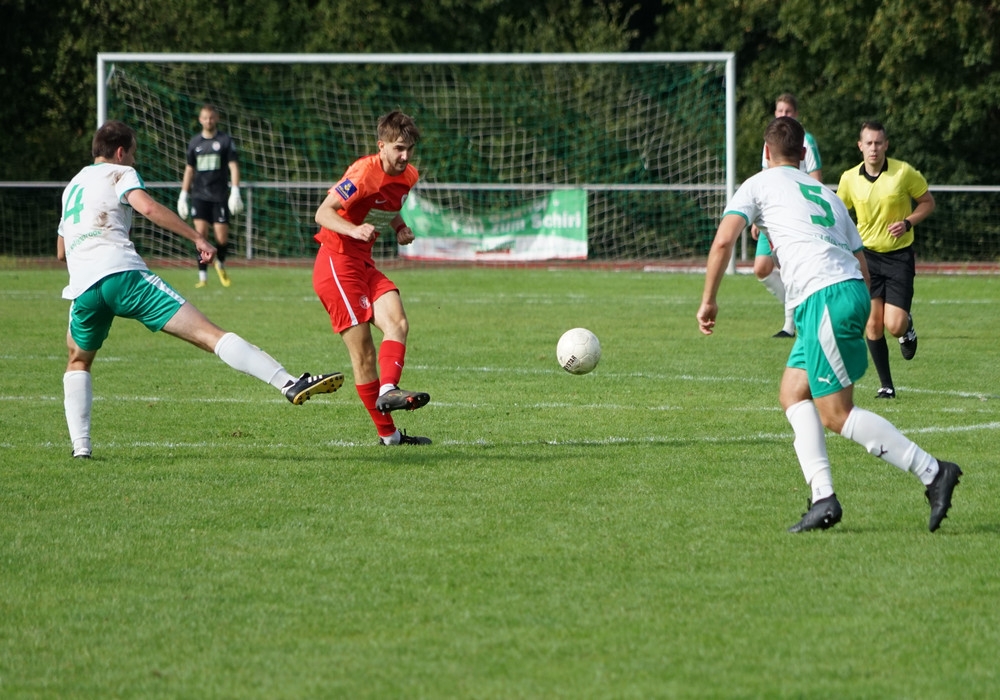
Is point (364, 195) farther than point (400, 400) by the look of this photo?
Yes

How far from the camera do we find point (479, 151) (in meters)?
25.4

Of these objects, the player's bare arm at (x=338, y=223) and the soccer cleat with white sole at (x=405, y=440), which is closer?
the player's bare arm at (x=338, y=223)

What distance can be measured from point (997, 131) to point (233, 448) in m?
26.3

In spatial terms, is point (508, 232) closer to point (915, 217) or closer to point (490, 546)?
point (915, 217)

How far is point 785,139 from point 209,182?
47.9 feet

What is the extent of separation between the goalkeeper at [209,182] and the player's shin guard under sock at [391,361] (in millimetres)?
11501

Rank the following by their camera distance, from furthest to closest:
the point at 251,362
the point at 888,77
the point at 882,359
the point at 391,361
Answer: the point at 888,77 → the point at 882,359 → the point at 391,361 → the point at 251,362

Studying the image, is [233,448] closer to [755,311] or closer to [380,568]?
[380,568]

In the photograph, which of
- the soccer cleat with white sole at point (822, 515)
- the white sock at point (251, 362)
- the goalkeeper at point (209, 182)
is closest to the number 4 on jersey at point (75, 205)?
the white sock at point (251, 362)

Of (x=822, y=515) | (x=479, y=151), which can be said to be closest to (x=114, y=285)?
(x=822, y=515)

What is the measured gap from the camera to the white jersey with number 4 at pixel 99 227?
739 centimetres

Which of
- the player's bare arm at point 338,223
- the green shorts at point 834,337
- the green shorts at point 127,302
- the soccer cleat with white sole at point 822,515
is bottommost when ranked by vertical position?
the soccer cleat with white sole at point 822,515

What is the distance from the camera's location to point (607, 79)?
86.8ft

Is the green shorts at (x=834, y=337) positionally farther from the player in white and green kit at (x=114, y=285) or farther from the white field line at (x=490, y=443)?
the player in white and green kit at (x=114, y=285)
